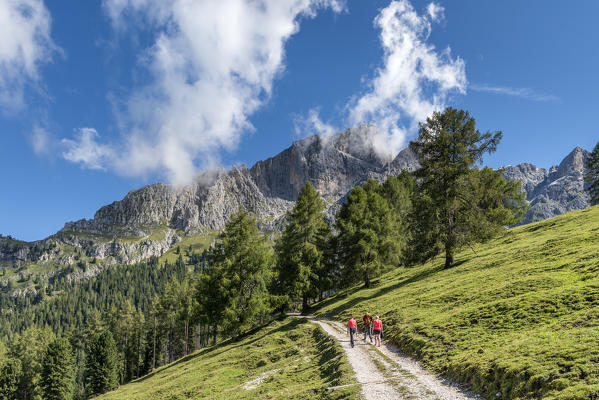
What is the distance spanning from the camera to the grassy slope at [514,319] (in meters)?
10.2

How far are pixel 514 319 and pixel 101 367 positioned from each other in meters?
81.2

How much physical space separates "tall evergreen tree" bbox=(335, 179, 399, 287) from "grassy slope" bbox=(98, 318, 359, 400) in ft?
38.1

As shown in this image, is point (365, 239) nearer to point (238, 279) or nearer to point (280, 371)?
point (238, 279)

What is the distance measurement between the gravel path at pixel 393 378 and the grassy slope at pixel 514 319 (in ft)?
2.49

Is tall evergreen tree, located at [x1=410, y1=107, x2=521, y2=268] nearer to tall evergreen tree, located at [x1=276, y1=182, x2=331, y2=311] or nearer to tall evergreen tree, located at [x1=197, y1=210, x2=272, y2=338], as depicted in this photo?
tall evergreen tree, located at [x1=276, y1=182, x2=331, y2=311]

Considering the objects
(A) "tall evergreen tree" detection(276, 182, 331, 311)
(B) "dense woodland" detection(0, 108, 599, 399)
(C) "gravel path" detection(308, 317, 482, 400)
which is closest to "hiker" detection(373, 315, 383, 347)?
(C) "gravel path" detection(308, 317, 482, 400)

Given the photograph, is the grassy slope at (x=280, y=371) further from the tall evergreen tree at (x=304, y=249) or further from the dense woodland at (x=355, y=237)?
the tall evergreen tree at (x=304, y=249)

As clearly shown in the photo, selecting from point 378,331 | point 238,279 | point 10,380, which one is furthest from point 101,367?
point 378,331

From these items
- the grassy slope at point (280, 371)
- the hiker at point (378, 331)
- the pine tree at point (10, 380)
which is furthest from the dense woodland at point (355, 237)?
the pine tree at point (10, 380)

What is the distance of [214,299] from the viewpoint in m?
37.8

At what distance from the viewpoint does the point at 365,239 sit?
41.4 metres

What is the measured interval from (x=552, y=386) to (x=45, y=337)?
119 metres

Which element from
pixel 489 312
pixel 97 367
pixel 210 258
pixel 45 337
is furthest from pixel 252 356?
pixel 45 337

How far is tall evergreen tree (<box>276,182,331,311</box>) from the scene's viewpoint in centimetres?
4153
